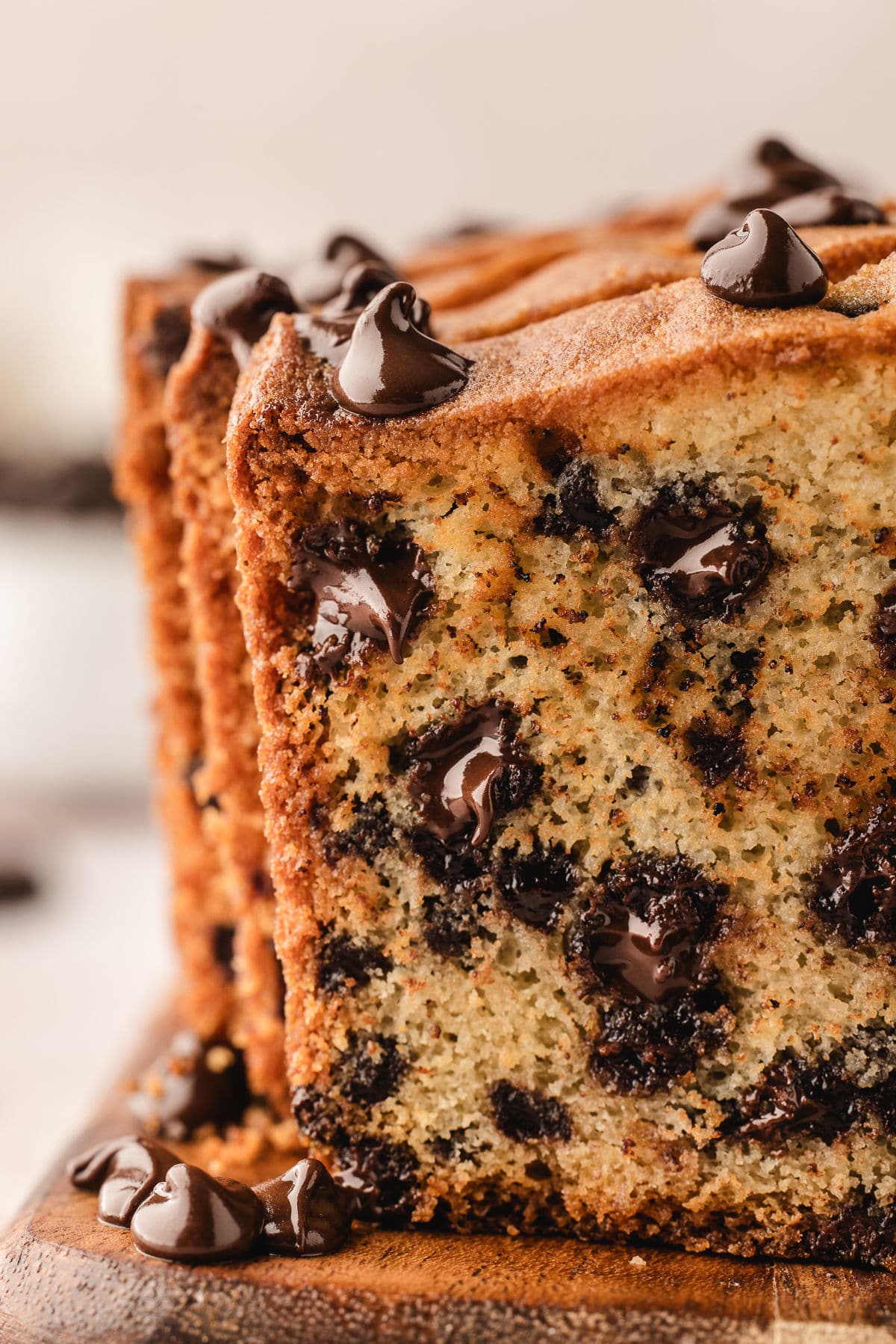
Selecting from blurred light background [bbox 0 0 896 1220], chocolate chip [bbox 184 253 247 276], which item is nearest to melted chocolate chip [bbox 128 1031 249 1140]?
blurred light background [bbox 0 0 896 1220]

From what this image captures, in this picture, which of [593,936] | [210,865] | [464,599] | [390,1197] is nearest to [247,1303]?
[390,1197]

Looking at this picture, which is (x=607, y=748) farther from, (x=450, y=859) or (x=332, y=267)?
(x=332, y=267)

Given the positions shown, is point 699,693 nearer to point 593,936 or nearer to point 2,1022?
point 593,936

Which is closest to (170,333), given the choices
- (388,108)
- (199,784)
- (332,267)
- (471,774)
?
(332,267)

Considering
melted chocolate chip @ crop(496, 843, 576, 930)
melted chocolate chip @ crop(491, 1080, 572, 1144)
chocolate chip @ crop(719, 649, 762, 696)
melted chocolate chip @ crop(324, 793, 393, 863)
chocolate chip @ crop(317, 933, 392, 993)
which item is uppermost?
chocolate chip @ crop(719, 649, 762, 696)

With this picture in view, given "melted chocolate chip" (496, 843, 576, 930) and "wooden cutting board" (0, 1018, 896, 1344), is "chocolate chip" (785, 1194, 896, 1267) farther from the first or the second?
"melted chocolate chip" (496, 843, 576, 930)
